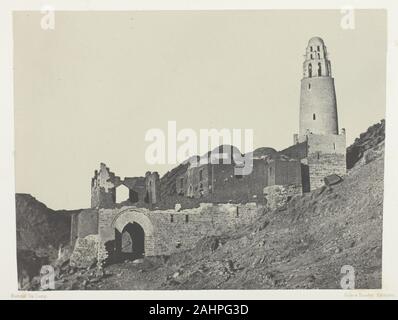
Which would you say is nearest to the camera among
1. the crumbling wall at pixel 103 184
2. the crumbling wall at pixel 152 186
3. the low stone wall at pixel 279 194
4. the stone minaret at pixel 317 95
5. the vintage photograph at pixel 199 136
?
the vintage photograph at pixel 199 136

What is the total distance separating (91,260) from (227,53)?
3.83 metres

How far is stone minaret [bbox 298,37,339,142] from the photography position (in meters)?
16.8

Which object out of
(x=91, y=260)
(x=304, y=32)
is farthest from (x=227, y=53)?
(x=91, y=260)

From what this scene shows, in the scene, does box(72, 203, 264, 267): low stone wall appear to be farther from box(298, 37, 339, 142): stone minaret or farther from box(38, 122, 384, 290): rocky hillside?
box(298, 37, 339, 142): stone minaret

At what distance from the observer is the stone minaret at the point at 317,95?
16828mm

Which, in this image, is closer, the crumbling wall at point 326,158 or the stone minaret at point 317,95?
the stone minaret at point 317,95

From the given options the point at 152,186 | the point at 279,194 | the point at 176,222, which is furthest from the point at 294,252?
the point at 152,186

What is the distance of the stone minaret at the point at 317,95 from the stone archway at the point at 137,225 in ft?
9.01

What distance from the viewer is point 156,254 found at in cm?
1734

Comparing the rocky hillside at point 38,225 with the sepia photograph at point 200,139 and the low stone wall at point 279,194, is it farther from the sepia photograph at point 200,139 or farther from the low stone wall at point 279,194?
the low stone wall at point 279,194

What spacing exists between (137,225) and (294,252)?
2476mm

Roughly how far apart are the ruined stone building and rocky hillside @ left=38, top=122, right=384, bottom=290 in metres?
0.24

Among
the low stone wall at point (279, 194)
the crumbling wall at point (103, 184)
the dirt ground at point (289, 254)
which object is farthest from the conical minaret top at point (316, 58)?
the crumbling wall at point (103, 184)

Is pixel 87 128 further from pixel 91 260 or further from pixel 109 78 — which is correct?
pixel 91 260
